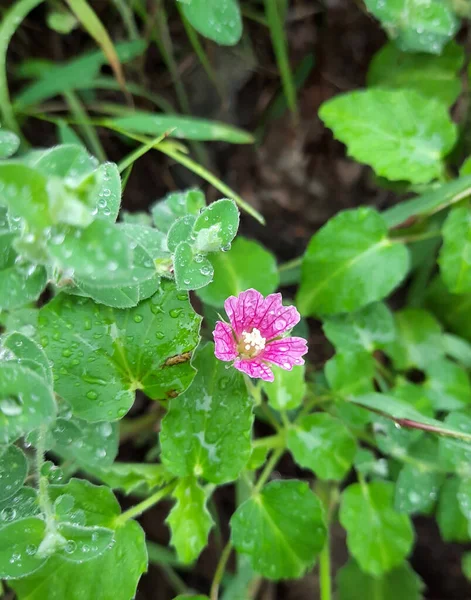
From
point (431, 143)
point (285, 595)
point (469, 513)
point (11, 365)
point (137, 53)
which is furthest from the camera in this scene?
point (285, 595)

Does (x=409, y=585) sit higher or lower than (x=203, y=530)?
lower

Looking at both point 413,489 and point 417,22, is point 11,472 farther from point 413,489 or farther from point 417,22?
point 417,22

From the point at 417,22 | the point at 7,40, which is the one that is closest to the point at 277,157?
the point at 417,22

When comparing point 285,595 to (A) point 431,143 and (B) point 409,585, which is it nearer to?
(B) point 409,585

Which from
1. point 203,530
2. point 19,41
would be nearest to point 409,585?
point 203,530

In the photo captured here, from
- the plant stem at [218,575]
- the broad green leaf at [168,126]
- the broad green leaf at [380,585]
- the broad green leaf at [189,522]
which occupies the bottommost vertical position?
the broad green leaf at [380,585]

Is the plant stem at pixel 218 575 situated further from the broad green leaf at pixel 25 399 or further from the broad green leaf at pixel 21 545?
the broad green leaf at pixel 25 399

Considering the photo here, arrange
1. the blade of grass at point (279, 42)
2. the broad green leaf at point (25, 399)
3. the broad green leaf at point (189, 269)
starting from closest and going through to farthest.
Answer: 1. the broad green leaf at point (25, 399)
2. the broad green leaf at point (189, 269)
3. the blade of grass at point (279, 42)

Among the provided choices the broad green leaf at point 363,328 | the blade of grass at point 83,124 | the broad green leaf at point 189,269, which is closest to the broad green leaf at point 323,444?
the broad green leaf at point 363,328
